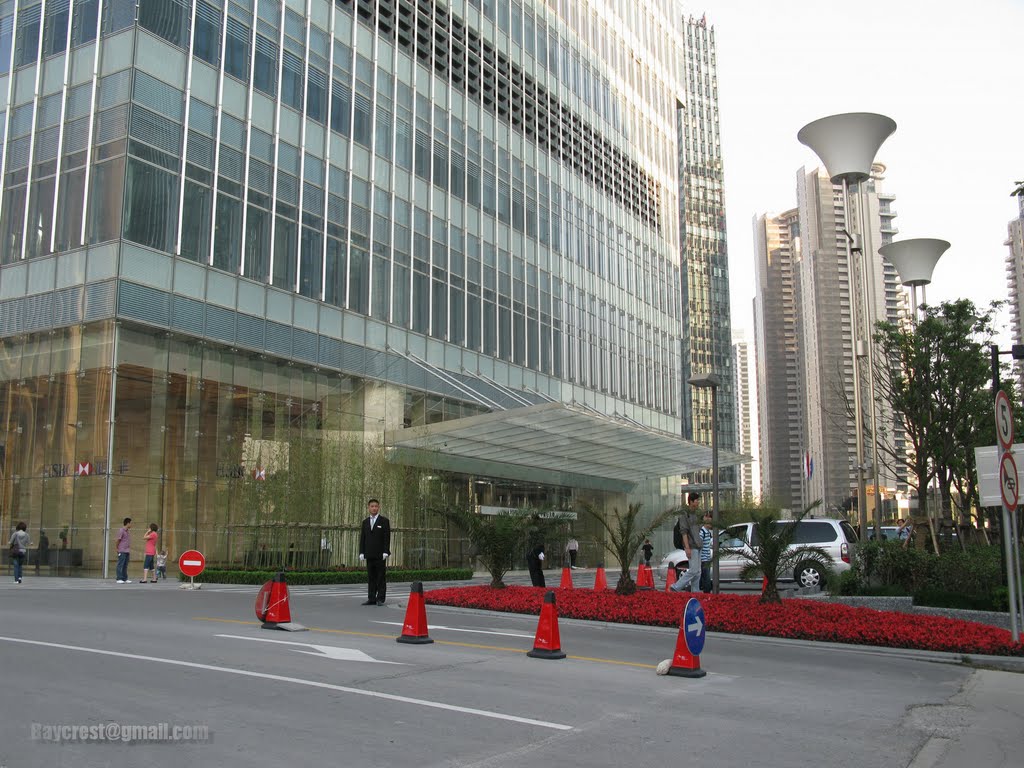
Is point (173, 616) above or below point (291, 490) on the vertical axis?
below

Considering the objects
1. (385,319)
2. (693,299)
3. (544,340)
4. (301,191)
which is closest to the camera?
(301,191)

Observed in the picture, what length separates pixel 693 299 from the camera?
5487 inches

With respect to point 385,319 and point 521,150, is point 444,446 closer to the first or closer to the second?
point 385,319

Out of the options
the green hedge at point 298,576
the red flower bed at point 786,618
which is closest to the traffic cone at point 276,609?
the red flower bed at point 786,618

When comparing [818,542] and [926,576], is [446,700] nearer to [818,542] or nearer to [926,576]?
[926,576]

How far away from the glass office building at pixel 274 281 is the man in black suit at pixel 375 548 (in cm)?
1082

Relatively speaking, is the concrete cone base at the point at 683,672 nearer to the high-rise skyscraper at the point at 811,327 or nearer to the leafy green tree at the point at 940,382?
the leafy green tree at the point at 940,382

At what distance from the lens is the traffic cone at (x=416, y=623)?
448 inches

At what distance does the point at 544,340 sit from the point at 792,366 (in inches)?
5847

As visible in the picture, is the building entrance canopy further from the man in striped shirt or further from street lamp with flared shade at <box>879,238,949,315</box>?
street lamp with flared shade at <box>879,238,949,315</box>

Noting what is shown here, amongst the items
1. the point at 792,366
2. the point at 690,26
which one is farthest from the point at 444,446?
the point at 792,366

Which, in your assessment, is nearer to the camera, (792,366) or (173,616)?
(173,616)

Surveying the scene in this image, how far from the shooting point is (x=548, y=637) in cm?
1068

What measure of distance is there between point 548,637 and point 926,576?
10019 mm
